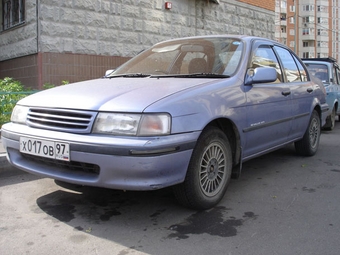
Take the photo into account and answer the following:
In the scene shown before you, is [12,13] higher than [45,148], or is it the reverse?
[12,13]

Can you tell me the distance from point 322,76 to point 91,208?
768cm

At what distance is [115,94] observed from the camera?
3105 millimetres

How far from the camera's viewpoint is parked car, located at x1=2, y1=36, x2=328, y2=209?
279 centimetres

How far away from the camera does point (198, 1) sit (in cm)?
1214

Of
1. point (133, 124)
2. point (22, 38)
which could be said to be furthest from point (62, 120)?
point (22, 38)

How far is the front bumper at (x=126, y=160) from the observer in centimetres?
273

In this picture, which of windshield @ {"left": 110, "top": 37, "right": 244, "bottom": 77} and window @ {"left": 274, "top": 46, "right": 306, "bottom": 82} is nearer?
windshield @ {"left": 110, "top": 37, "right": 244, "bottom": 77}

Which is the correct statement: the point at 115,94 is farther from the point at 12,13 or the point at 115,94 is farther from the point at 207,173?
the point at 12,13

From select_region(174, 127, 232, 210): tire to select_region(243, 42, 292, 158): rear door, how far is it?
15.9 inches

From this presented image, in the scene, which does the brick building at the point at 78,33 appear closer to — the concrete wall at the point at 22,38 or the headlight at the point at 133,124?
the concrete wall at the point at 22,38

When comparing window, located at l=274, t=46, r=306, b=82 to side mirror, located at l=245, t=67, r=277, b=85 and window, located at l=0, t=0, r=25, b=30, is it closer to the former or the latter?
side mirror, located at l=245, t=67, r=277, b=85

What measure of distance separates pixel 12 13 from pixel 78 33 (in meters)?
2.20

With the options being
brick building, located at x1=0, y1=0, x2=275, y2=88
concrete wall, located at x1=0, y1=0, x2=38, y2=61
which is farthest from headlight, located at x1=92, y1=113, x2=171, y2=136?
concrete wall, located at x1=0, y1=0, x2=38, y2=61

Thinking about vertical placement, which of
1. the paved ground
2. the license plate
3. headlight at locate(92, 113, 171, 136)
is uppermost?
headlight at locate(92, 113, 171, 136)
